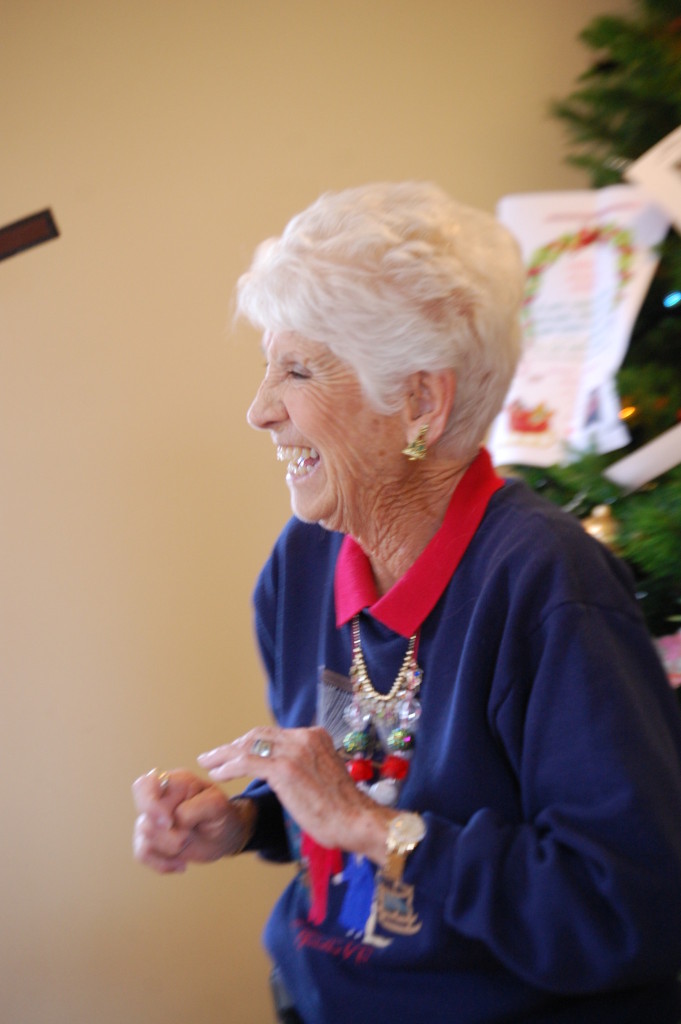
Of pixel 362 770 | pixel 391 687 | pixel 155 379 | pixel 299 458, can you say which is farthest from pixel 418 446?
pixel 155 379

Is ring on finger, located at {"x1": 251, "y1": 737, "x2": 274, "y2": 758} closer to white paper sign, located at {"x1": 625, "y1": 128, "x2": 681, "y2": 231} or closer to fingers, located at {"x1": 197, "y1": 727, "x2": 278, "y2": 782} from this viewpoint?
fingers, located at {"x1": 197, "y1": 727, "x2": 278, "y2": 782}

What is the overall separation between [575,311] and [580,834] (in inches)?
39.6

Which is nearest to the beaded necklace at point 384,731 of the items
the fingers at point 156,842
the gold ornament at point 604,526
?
the fingers at point 156,842

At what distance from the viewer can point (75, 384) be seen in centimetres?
188

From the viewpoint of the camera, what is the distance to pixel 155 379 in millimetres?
1919

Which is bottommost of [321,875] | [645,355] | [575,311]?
[321,875]

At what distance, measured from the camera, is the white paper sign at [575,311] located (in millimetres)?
1511

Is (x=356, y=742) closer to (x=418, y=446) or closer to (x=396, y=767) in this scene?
(x=396, y=767)

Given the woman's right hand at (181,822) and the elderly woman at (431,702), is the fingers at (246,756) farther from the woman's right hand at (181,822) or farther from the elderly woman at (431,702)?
the woman's right hand at (181,822)

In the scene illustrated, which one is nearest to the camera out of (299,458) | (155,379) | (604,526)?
(299,458)

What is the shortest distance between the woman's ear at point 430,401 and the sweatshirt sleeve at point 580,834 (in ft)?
0.96

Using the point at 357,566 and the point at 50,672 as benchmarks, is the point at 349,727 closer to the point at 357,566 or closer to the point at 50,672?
the point at 357,566

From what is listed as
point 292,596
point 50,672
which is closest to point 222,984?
point 50,672

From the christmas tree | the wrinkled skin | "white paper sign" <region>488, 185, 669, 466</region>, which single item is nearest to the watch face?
the wrinkled skin
